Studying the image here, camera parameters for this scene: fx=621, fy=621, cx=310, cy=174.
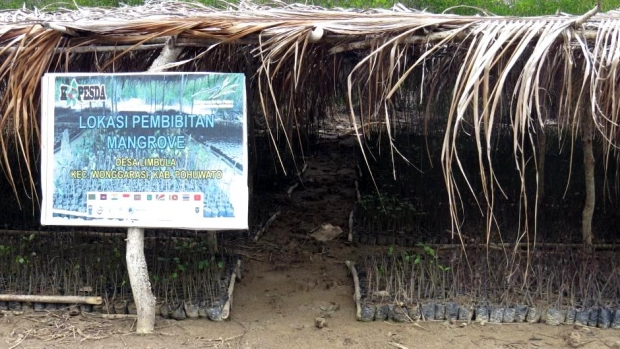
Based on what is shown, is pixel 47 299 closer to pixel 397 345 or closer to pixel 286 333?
pixel 286 333

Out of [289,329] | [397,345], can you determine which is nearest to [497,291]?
[397,345]

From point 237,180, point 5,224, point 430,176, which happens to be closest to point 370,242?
point 430,176

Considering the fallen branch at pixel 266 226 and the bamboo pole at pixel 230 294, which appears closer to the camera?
the bamboo pole at pixel 230 294

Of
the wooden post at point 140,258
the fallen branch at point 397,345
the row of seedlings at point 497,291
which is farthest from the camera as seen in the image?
the row of seedlings at point 497,291

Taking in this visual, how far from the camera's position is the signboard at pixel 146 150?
137 inches

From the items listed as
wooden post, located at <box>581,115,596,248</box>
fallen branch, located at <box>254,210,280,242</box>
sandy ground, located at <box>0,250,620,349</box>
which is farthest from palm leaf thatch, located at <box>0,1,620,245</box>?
fallen branch, located at <box>254,210,280,242</box>

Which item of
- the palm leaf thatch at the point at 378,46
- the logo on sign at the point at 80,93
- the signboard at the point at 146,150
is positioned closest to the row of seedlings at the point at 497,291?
the palm leaf thatch at the point at 378,46

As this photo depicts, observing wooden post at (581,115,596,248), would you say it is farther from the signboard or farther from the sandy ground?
the signboard

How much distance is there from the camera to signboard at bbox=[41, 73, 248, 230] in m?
3.49

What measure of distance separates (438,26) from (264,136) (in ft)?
14.0

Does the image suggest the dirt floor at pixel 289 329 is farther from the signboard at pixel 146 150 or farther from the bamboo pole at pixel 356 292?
the signboard at pixel 146 150

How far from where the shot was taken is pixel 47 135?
3.55 m

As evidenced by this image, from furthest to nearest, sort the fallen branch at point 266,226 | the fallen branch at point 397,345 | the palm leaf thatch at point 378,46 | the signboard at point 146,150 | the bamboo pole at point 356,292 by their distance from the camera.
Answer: the fallen branch at point 266,226 → the bamboo pole at point 356,292 → the fallen branch at point 397,345 → the signboard at point 146,150 → the palm leaf thatch at point 378,46

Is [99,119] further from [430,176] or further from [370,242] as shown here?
[430,176]
